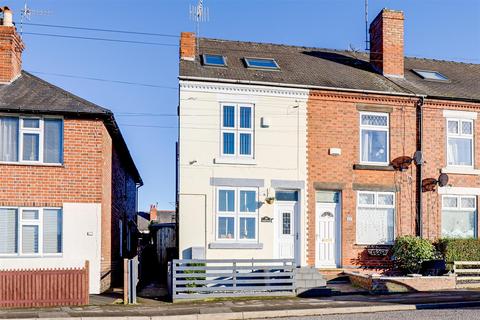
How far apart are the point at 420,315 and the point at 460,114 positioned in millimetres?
10098

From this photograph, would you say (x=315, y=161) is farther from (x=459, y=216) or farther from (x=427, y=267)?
(x=459, y=216)

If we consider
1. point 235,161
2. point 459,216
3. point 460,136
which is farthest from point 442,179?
point 235,161

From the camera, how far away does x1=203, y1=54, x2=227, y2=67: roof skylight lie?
21.5 metres

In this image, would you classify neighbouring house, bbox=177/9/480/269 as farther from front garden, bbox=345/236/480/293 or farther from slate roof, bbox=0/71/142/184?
slate roof, bbox=0/71/142/184

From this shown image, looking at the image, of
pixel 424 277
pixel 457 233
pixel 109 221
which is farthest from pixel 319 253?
pixel 109 221

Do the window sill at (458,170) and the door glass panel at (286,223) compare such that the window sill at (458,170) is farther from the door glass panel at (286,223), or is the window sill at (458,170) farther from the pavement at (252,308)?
the door glass panel at (286,223)

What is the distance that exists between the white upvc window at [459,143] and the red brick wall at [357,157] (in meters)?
0.41

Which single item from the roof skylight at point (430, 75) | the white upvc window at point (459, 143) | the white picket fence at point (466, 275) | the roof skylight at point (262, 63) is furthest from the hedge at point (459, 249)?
the roof skylight at point (262, 63)

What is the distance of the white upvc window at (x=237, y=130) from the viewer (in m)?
20.2

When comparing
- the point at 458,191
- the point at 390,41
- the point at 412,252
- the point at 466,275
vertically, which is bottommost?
the point at 466,275

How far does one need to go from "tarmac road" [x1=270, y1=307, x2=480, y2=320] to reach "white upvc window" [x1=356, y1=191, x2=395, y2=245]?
605cm

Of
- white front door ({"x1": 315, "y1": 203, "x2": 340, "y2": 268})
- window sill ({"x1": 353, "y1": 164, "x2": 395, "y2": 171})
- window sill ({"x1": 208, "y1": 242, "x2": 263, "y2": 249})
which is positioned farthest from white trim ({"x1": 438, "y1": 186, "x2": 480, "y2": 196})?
window sill ({"x1": 208, "y1": 242, "x2": 263, "y2": 249})

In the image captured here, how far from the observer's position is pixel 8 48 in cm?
1989

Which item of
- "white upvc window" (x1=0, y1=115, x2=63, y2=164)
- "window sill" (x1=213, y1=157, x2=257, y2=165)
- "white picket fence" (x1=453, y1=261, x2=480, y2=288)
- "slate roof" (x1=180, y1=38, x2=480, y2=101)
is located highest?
"slate roof" (x1=180, y1=38, x2=480, y2=101)
